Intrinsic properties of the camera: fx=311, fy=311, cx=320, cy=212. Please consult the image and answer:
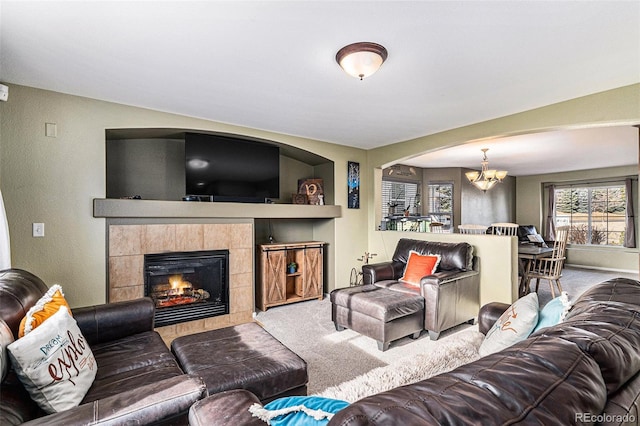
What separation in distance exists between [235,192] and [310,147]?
1361mm

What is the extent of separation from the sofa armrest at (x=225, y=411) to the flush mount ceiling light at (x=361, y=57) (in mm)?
2031

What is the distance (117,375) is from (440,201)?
292 inches

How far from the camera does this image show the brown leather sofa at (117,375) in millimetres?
1134

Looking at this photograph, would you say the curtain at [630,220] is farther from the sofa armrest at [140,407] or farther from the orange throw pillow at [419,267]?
the sofa armrest at [140,407]

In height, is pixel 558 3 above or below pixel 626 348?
above

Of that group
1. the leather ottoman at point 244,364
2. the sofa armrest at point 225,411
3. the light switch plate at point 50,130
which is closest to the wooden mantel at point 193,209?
the light switch plate at point 50,130

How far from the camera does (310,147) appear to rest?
4664mm

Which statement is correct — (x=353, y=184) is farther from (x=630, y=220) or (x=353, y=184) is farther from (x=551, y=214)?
(x=630, y=220)

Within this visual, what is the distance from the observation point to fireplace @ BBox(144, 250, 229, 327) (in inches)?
135

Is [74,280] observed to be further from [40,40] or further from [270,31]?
[270,31]

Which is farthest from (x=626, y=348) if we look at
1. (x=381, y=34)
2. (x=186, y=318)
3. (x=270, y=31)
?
(x=186, y=318)

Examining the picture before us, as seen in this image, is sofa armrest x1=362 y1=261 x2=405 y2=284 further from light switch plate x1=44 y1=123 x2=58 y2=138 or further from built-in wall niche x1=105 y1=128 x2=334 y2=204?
light switch plate x1=44 y1=123 x2=58 y2=138

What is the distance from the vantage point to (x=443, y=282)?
320 cm

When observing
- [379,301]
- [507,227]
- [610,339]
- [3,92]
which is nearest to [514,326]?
[610,339]
